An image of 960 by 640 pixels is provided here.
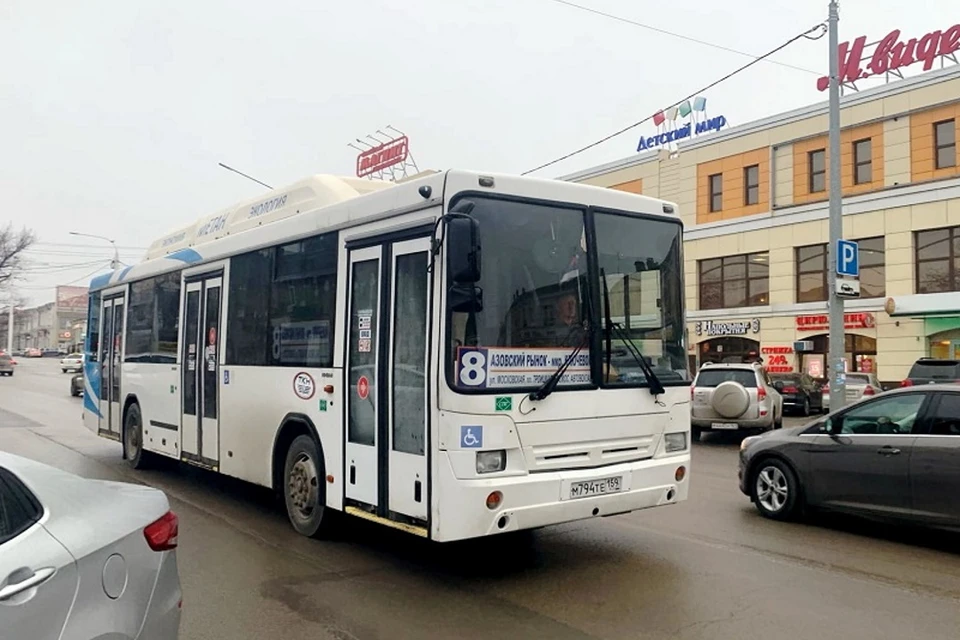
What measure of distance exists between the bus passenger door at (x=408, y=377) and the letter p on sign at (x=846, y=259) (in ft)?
37.3

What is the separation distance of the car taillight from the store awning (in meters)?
30.9

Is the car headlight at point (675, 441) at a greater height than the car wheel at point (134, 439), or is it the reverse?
the car headlight at point (675, 441)

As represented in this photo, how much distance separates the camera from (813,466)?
27.2 feet

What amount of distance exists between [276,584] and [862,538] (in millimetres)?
5456

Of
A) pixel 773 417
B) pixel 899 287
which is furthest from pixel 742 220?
pixel 773 417

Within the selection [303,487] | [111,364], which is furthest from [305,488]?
[111,364]

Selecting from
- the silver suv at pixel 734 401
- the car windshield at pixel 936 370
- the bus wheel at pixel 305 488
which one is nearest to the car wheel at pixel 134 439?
the bus wheel at pixel 305 488

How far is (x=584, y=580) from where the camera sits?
6297 mm

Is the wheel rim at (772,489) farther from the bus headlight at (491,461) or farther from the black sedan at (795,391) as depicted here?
the black sedan at (795,391)

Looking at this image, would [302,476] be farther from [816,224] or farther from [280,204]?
[816,224]

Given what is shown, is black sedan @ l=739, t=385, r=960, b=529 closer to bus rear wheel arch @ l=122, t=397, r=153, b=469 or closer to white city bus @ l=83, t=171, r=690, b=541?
white city bus @ l=83, t=171, r=690, b=541

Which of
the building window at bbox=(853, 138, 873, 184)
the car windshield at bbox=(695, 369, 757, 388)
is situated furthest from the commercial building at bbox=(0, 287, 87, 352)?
the car windshield at bbox=(695, 369, 757, 388)

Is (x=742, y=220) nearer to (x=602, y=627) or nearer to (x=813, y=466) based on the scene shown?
(x=813, y=466)

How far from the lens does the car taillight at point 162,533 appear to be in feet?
11.7
